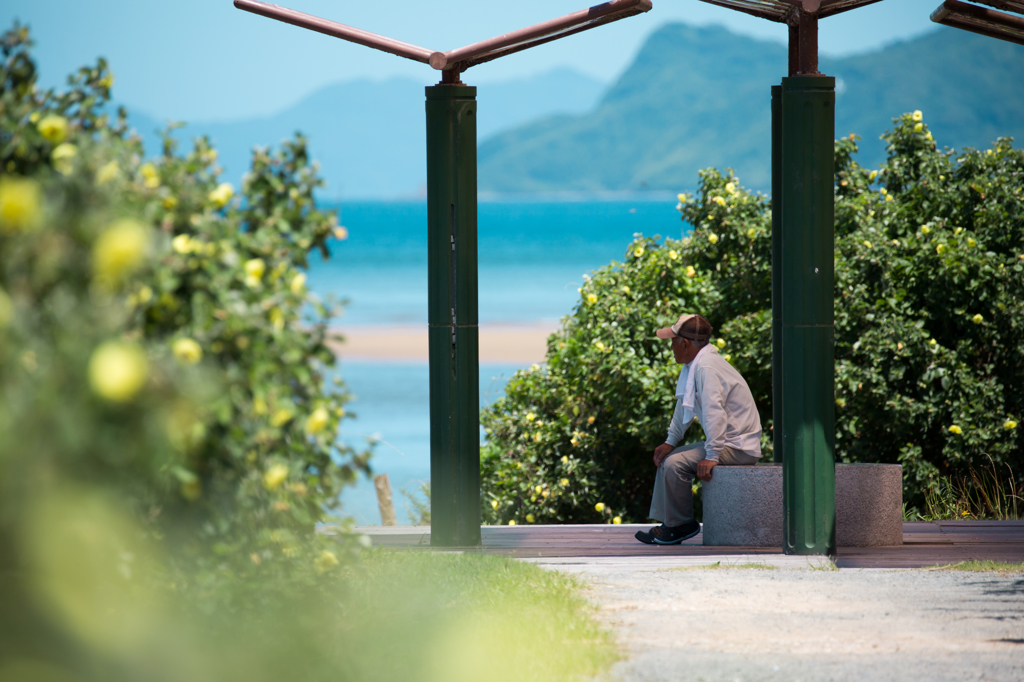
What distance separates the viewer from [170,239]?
2.80 meters

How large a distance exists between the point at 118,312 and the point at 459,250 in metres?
3.78

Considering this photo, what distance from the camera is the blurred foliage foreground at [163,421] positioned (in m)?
2.29

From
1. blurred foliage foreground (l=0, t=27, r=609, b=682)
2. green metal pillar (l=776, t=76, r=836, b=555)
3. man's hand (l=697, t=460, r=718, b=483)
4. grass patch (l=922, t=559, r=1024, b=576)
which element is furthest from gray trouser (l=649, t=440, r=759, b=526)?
blurred foliage foreground (l=0, t=27, r=609, b=682)

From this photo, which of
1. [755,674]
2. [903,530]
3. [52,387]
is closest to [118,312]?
[52,387]

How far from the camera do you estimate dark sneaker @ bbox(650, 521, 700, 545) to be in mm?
6531

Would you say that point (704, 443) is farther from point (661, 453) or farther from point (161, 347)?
point (161, 347)

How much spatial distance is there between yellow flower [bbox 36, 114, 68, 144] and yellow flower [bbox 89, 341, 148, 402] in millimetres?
884

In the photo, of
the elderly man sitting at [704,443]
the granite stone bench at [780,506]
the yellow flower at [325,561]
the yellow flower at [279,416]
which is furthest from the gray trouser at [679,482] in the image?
the yellow flower at [279,416]

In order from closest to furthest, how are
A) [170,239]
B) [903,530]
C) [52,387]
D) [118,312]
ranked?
[52,387] → [118,312] → [170,239] → [903,530]

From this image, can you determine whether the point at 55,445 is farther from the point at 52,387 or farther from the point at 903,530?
the point at 903,530

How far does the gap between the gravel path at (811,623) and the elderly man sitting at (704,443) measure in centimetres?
107

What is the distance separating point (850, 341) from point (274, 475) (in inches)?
273

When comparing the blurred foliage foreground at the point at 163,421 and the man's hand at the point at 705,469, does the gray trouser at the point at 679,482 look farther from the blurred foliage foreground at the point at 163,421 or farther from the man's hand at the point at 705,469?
the blurred foliage foreground at the point at 163,421

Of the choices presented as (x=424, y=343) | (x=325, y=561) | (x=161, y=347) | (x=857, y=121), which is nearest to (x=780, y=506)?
(x=325, y=561)
